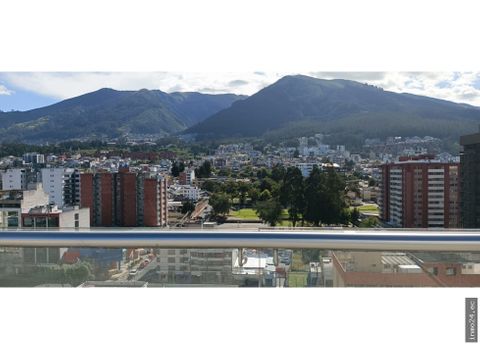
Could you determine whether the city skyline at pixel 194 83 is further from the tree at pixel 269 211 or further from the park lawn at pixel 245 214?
the park lawn at pixel 245 214

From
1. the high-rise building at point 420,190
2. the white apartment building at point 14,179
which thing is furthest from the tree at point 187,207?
the high-rise building at point 420,190

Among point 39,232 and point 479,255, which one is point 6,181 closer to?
point 39,232

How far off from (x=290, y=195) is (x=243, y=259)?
314cm

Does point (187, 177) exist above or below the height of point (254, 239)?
above

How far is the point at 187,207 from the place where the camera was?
4793 mm

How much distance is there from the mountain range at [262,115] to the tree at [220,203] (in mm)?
1175

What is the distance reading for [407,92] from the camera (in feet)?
20.1

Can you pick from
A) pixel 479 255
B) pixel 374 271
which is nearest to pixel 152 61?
pixel 374 271

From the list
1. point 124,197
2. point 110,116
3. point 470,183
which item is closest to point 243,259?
point 124,197

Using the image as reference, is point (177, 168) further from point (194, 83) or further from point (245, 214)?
point (245, 214)

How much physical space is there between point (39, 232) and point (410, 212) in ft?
13.1

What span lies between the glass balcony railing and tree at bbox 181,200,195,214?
243 centimetres

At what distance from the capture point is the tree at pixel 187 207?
4.64 meters
